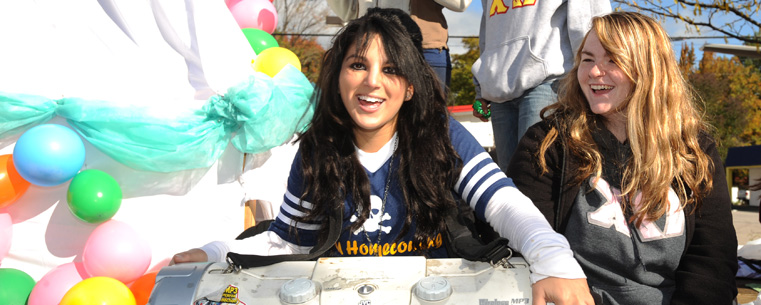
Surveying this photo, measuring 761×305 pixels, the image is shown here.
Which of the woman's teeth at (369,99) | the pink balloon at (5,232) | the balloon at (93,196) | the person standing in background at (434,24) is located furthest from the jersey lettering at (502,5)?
the pink balloon at (5,232)

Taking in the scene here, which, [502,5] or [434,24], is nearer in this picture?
[502,5]

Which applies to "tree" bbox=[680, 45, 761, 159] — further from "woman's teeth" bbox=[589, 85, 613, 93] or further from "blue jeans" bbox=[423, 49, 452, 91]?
"woman's teeth" bbox=[589, 85, 613, 93]

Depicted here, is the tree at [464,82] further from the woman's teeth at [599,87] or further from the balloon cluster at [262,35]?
the woman's teeth at [599,87]

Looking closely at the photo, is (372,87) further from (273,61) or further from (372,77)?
(273,61)

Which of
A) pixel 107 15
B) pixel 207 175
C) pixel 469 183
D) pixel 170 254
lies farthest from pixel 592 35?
pixel 107 15

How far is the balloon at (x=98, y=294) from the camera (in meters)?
2.29

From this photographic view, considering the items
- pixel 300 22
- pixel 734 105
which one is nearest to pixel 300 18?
pixel 300 22

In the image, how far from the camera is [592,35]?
1729mm

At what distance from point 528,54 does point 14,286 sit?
250cm

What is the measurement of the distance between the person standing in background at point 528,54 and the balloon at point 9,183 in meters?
2.20

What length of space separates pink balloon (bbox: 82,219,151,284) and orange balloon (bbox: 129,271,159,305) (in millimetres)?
48

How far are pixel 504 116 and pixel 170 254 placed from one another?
1.80 meters

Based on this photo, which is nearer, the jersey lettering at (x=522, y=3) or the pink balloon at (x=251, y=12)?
the jersey lettering at (x=522, y=3)

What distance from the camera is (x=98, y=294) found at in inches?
90.8
